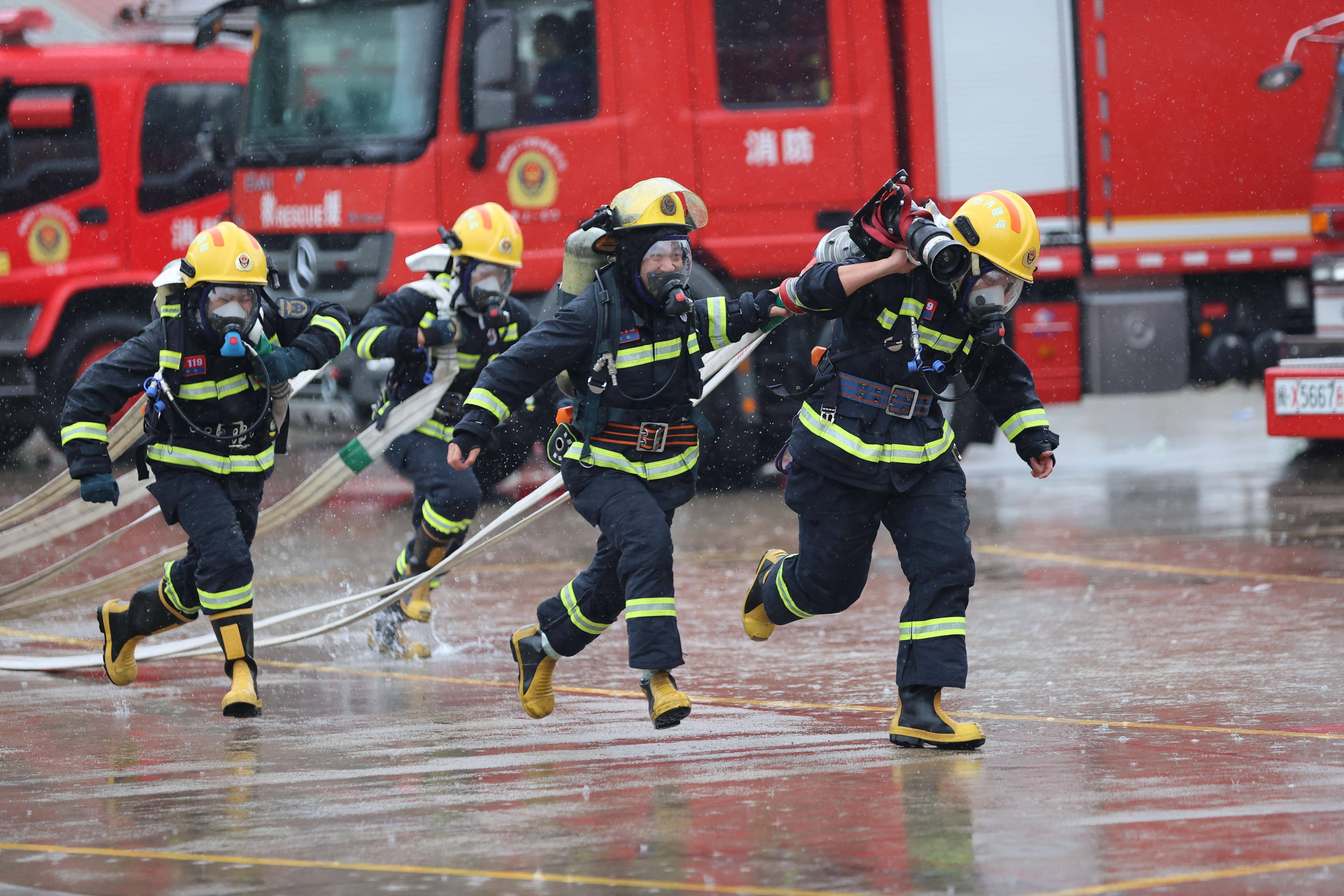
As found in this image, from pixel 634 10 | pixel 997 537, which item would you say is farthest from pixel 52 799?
pixel 634 10

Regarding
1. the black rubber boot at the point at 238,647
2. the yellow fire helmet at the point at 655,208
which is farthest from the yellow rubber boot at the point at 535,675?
the yellow fire helmet at the point at 655,208

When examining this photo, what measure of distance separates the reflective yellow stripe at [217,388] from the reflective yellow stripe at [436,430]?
1.47 m

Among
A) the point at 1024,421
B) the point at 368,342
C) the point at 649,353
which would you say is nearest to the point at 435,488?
the point at 368,342

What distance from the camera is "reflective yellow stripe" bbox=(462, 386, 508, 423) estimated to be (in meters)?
5.81

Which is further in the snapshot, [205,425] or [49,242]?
[49,242]

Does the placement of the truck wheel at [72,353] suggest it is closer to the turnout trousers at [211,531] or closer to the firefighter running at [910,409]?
the turnout trousers at [211,531]

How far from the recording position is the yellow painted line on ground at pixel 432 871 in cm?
404

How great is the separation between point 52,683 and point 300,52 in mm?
5967

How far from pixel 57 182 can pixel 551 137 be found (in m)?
4.58

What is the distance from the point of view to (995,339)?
18.4 feet

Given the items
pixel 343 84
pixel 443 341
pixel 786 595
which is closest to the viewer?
pixel 786 595

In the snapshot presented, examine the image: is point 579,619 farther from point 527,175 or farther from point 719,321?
point 527,175

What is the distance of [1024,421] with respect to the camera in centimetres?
588

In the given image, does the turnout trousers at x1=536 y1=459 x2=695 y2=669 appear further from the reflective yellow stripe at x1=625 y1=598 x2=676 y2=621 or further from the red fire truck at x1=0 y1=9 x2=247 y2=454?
the red fire truck at x1=0 y1=9 x2=247 y2=454
